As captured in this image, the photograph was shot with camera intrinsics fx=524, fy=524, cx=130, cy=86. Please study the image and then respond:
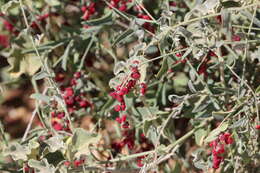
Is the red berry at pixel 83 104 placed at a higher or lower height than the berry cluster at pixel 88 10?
lower

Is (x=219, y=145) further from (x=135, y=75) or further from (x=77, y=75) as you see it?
(x=77, y=75)

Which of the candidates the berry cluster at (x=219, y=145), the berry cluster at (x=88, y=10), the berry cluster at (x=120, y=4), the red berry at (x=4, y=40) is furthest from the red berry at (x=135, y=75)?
the red berry at (x=4, y=40)

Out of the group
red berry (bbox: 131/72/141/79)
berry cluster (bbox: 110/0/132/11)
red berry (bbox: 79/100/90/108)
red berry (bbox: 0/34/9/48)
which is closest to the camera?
red berry (bbox: 131/72/141/79)

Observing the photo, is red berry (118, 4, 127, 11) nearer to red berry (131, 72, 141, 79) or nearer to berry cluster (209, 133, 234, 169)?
red berry (131, 72, 141, 79)

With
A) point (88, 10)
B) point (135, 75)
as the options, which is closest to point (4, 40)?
point (88, 10)

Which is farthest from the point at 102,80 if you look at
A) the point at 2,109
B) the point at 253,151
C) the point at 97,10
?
the point at 2,109

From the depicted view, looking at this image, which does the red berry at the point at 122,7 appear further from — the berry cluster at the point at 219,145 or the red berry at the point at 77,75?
the berry cluster at the point at 219,145

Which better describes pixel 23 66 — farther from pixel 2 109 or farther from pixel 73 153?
pixel 2 109

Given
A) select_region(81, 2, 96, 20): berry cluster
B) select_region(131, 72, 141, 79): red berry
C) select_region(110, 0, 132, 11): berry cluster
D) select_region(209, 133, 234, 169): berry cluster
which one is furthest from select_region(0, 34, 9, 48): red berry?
select_region(209, 133, 234, 169): berry cluster

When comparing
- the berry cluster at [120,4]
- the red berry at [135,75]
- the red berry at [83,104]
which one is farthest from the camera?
the red berry at [83,104]

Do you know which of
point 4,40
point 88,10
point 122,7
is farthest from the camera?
point 4,40

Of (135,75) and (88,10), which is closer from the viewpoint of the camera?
(135,75)

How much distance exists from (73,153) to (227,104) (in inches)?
19.9

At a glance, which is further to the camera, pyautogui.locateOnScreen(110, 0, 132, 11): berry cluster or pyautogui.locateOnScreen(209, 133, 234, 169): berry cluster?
pyautogui.locateOnScreen(110, 0, 132, 11): berry cluster
